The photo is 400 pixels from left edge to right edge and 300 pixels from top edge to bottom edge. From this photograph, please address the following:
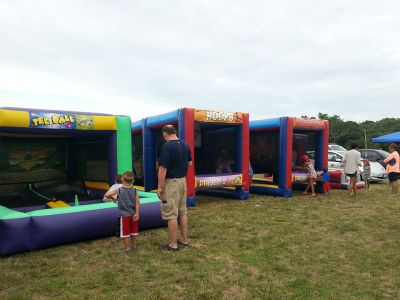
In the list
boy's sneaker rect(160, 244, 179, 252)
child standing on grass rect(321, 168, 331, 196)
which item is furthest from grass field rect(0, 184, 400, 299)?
child standing on grass rect(321, 168, 331, 196)

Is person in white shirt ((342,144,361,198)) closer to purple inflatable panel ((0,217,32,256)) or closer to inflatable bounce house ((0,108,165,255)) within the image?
inflatable bounce house ((0,108,165,255))

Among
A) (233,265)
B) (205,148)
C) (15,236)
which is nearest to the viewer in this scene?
(233,265)

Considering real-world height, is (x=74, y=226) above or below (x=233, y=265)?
above

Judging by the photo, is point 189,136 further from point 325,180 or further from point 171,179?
point 325,180

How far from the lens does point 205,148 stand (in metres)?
11.3

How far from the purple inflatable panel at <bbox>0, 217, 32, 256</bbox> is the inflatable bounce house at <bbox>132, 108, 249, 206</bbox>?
4011mm

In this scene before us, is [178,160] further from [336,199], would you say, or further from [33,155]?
[336,199]

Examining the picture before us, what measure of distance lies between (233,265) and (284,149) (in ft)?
20.0

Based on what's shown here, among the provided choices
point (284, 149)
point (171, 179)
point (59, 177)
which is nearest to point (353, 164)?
point (284, 149)

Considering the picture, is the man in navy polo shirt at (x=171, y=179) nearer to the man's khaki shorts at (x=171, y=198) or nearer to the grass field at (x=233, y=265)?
the man's khaki shorts at (x=171, y=198)

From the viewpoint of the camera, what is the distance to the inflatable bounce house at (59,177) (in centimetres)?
461

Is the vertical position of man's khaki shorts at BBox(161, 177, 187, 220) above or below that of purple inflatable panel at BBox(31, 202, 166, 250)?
above

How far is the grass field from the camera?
10.9ft

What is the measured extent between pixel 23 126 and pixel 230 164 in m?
6.23
